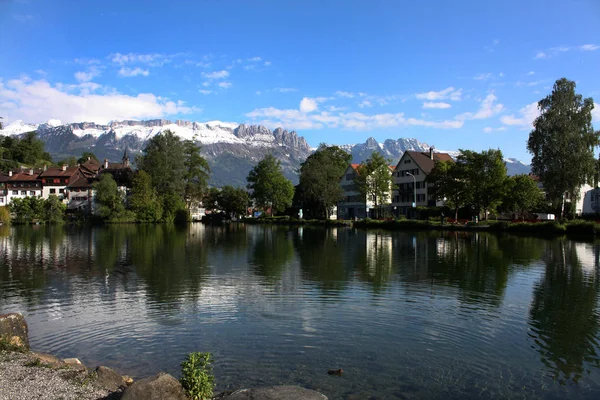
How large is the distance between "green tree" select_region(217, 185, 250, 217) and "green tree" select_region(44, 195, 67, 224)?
139ft

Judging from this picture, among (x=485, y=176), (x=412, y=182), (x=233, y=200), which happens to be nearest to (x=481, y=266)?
(x=485, y=176)

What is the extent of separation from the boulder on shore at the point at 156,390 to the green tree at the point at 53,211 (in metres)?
111

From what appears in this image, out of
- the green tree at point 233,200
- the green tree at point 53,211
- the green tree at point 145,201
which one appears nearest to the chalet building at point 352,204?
the green tree at point 233,200

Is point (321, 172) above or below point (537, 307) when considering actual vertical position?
above

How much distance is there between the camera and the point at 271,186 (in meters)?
119

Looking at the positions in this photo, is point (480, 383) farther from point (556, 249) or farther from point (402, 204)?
point (402, 204)

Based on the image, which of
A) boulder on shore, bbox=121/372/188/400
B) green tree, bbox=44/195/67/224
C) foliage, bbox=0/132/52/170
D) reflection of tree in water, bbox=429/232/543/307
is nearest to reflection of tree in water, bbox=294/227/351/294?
reflection of tree in water, bbox=429/232/543/307

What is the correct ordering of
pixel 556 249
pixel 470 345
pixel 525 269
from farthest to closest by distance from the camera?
pixel 556 249, pixel 525 269, pixel 470 345

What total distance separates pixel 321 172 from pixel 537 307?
278ft

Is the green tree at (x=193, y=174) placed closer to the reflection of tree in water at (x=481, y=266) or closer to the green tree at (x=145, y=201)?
the green tree at (x=145, y=201)

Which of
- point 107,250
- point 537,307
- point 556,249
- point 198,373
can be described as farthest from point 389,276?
point 107,250

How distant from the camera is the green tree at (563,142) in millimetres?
57812

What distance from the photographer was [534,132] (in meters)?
61.6

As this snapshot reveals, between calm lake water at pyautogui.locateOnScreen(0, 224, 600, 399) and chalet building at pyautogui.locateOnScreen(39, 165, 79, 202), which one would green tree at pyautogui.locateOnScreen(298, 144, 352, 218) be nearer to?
chalet building at pyautogui.locateOnScreen(39, 165, 79, 202)
